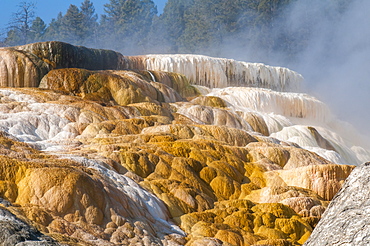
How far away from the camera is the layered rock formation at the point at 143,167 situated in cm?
823

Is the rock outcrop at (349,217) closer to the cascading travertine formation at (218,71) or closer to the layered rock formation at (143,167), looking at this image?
the layered rock formation at (143,167)

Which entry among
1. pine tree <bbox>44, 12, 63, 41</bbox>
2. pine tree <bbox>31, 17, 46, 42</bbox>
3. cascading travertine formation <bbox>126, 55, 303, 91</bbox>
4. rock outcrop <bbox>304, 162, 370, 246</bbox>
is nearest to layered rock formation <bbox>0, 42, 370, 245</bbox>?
rock outcrop <bbox>304, 162, 370, 246</bbox>

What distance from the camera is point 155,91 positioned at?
2297 centimetres

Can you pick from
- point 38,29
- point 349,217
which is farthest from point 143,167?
point 38,29

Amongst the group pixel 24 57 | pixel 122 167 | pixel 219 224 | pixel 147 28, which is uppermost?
pixel 147 28

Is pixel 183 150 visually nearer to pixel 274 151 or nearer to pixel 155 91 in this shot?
pixel 274 151

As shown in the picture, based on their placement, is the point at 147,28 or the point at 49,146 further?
the point at 147,28

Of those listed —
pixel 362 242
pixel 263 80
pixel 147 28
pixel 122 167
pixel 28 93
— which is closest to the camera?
pixel 362 242

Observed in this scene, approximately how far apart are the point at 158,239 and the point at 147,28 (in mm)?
63037

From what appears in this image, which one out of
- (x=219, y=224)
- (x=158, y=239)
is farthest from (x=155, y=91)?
(x=158, y=239)

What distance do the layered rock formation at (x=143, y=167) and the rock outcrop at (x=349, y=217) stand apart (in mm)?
2710

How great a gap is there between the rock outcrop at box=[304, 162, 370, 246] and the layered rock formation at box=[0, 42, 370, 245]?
2.71m

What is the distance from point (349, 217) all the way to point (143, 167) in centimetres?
967

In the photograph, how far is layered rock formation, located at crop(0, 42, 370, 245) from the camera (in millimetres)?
8227
